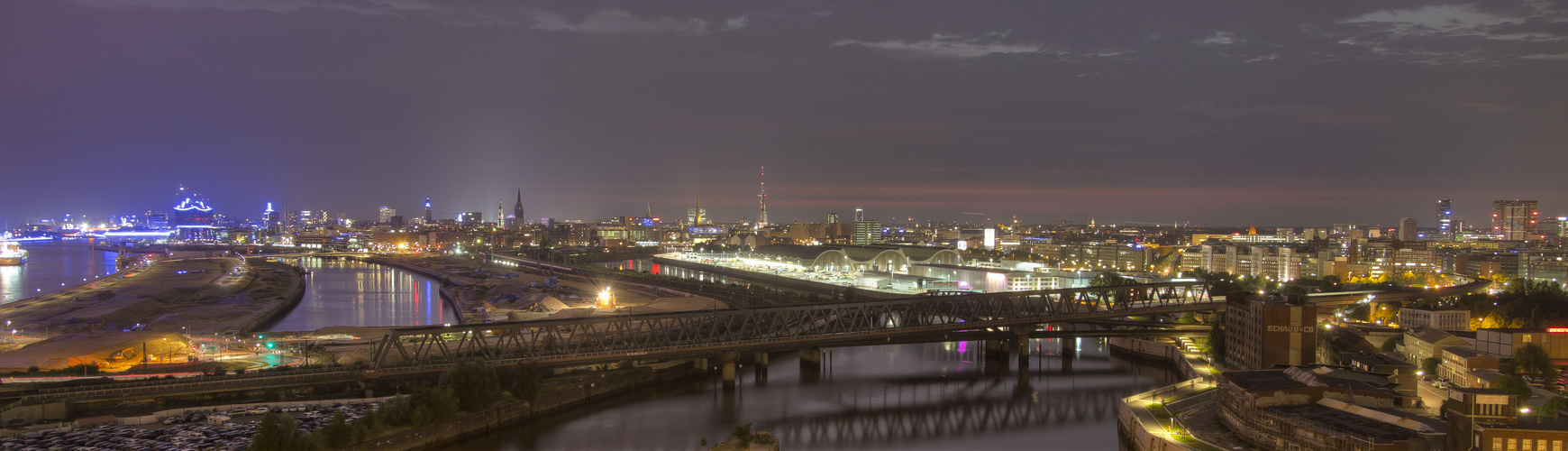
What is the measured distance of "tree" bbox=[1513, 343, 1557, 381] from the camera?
17359 mm

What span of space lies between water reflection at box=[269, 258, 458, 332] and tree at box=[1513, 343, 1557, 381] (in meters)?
32.1

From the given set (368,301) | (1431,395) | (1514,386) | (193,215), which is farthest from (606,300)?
(193,215)

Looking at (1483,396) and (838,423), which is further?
(838,423)

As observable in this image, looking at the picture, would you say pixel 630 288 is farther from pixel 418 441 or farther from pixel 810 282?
pixel 418 441

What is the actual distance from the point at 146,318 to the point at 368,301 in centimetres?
1064

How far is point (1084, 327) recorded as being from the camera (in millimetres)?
30250

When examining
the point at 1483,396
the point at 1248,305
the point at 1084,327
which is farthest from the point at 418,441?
the point at 1084,327

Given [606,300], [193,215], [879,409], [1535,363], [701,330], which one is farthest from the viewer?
[193,215]

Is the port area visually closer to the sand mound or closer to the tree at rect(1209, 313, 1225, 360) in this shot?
the sand mound

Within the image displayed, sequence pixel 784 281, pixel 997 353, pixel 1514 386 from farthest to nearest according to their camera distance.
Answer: pixel 784 281 → pixel 997 353 → pixel 1514 386

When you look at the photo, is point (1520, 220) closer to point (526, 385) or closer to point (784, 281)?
point (784, 281)

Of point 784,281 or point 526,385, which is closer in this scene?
point 526,385

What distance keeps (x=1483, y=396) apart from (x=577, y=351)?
16038mm

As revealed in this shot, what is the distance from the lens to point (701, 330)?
22.1m
